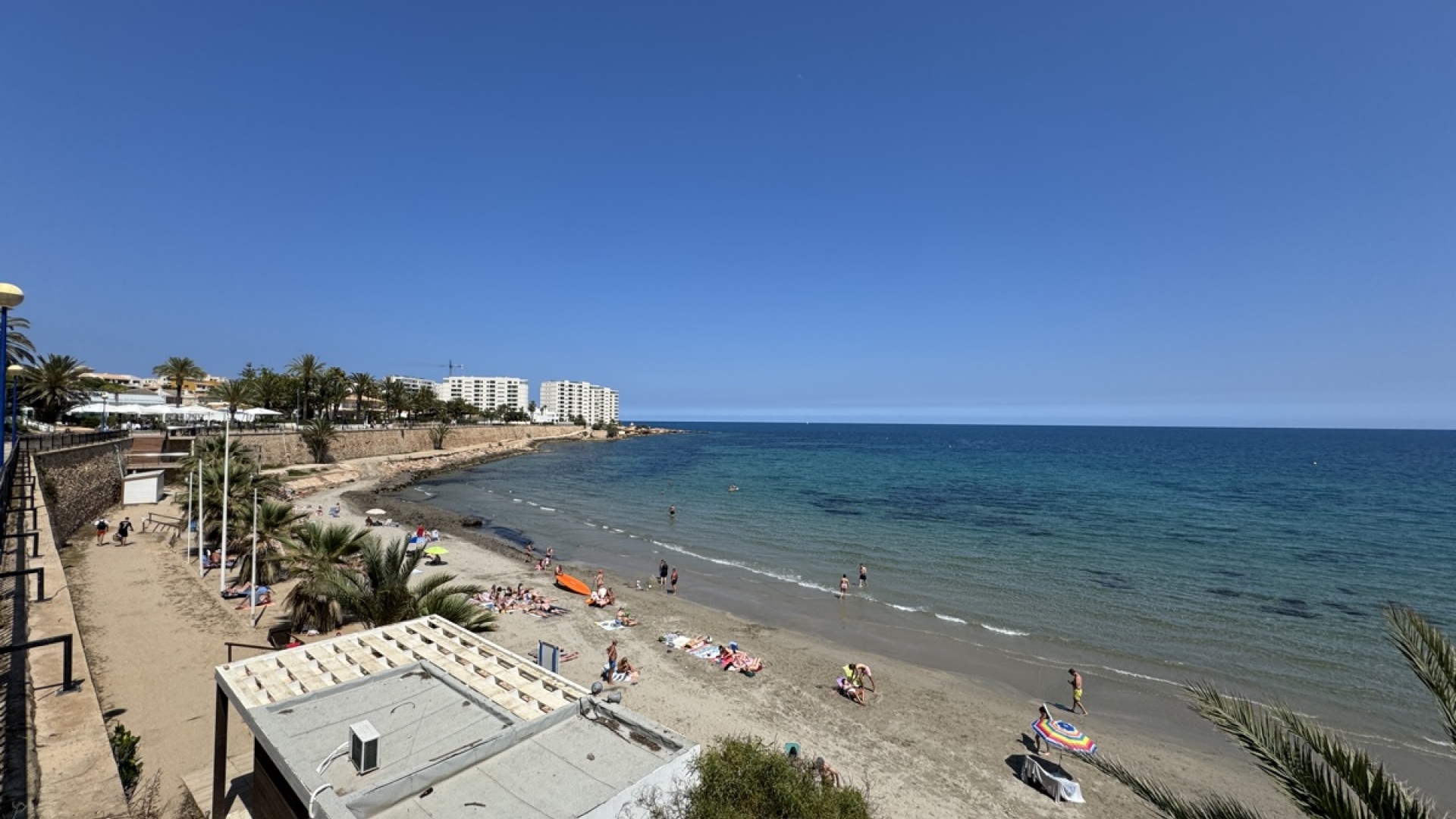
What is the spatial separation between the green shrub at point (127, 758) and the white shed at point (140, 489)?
30884 mm

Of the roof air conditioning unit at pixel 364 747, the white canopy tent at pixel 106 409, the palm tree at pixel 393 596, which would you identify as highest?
the white canopy tent at pixel 106 409

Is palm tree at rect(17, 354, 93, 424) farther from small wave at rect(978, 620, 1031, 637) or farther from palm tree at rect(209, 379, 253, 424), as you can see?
small wave at rect(978, 620, 1031, 637)

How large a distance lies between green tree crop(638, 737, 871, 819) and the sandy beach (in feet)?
15.7

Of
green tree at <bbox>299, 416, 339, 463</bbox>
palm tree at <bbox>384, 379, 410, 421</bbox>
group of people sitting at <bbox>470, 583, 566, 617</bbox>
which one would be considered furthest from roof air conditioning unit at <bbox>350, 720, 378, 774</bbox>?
palm tree at <bbox>384, 379, 410, 421</bbox>

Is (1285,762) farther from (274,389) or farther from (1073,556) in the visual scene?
(274,389)

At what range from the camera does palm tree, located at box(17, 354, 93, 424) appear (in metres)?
43.2

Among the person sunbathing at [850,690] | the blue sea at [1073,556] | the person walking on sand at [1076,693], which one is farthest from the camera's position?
the blue sea at [1073,556]

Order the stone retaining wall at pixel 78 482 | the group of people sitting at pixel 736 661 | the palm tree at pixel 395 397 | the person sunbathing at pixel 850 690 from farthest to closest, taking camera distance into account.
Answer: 1. the palm tree at pixel 395 397
2. the stone retaining wall at pixel 78 482
3. the group of people sitting at pixel 736 661
4. the person sunbathing at pixel 850 690

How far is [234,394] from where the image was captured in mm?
50312

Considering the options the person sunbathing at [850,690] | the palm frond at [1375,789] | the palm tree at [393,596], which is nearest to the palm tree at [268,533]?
the palm tree at [393,596]

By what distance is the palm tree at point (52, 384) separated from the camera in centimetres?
4319

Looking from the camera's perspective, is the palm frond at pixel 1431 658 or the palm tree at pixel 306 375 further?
the palm tree at pixel 306 375

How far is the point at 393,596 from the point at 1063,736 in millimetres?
15140

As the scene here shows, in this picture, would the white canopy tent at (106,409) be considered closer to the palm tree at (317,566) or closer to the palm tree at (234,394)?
the palm tree at (234,394)
